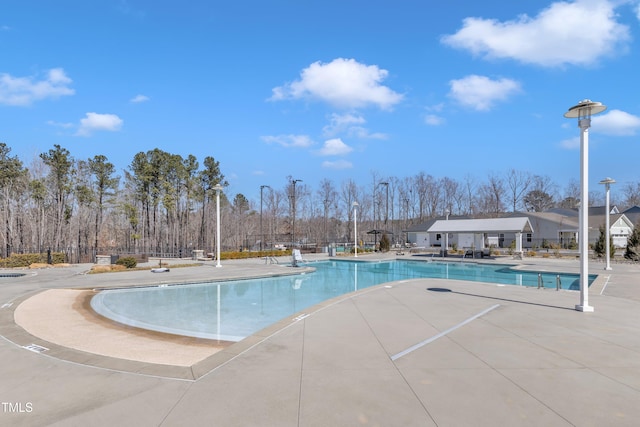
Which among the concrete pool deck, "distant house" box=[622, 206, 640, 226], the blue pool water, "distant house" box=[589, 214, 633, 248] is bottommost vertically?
the blue pool water

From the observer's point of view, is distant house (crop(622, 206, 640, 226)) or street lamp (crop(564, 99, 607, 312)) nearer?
street lamp (crop(564, 99, 607, 312))

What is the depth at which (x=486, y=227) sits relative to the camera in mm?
26812

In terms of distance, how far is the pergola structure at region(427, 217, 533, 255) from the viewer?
2520 cm

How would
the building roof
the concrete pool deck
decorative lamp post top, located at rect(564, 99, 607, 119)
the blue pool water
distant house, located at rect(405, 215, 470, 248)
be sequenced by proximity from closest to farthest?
the concrete pool deck < decorative lamp post top, located at rect(564, 99, 607, 119) < the blue pool water < the building roof < distant house, located at rect(405, 215, 470, 248)

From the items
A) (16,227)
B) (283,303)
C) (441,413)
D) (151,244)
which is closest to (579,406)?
(441,413)

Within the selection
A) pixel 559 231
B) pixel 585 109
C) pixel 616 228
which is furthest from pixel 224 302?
pixel 616 228

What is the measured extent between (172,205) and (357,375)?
33.8 m

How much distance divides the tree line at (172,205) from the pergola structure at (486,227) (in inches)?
332

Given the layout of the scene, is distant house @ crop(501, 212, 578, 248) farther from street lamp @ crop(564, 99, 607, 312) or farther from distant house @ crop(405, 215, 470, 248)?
street lamp @ crop(564, 99, 607, 312)

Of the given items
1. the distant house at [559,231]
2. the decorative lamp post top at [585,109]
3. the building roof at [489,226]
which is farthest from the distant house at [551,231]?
the decorative lamp post top at [585,109]

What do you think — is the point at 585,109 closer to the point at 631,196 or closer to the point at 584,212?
the point at 584,212

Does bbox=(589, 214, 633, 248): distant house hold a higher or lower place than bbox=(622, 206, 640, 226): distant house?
lower

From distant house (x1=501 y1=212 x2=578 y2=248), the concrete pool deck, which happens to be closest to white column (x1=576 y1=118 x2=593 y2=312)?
the concrete pool deck

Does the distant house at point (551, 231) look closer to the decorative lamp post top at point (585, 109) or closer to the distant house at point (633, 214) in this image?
the distant house at point (633, 214)
